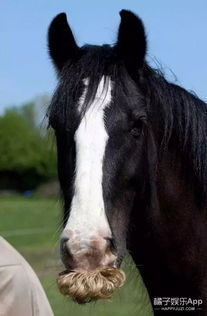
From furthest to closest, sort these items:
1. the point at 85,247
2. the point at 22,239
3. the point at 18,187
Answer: the point at 18,187, the point at 22,239, the point at 85,247

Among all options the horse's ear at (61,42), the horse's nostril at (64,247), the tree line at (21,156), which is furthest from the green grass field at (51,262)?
the tree line at (21,156)

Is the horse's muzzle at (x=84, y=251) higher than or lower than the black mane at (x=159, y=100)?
lower

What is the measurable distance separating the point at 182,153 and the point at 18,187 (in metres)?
60.7

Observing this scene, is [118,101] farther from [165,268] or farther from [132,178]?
[165,268]

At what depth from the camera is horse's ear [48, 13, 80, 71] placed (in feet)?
12.4

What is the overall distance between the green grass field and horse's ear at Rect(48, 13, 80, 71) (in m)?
0.81

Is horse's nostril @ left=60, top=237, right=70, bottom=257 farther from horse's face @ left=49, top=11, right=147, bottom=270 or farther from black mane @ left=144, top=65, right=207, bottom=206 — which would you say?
black mane @ left=144, top=65, right=207, bottom=206

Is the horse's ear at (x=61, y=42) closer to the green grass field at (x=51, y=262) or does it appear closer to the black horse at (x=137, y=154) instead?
the black horse at (x=137, y=154)

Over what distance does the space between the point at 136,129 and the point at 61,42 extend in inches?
29.8

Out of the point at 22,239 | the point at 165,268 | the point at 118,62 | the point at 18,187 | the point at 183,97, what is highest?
the point at 118,62

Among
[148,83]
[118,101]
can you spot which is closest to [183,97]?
[148,83]

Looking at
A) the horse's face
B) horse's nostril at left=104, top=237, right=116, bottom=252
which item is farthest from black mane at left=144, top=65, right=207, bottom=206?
horse's nostril at left=104, top=237, right=116, bottom=252

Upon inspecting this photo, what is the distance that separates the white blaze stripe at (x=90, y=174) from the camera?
2.96 m

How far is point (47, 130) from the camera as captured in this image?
12.5 ft
